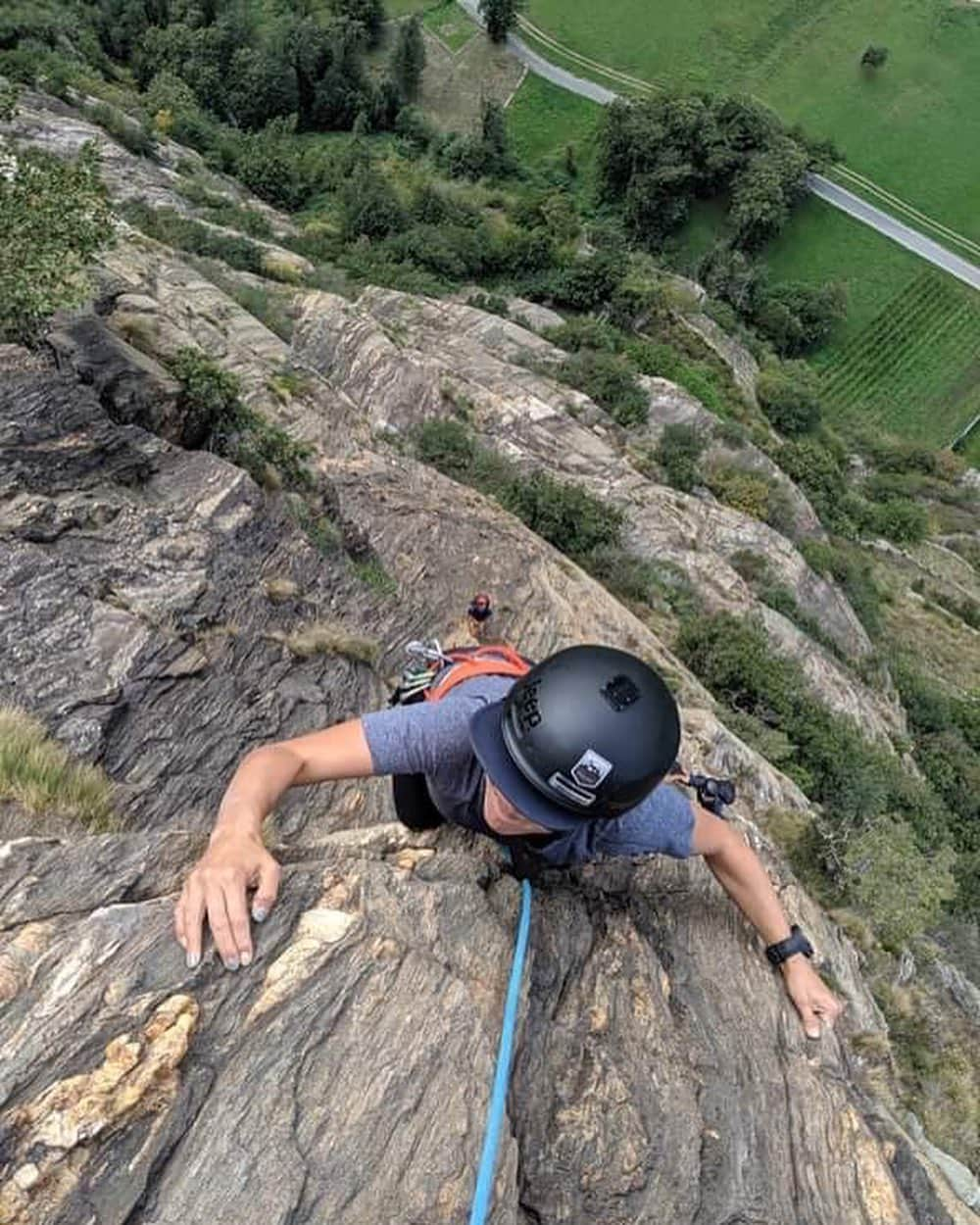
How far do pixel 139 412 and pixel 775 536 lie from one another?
2521cm

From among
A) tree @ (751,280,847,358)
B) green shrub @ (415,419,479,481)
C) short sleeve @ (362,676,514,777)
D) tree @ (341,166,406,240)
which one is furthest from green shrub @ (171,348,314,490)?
tree @ (751,280,847,358)

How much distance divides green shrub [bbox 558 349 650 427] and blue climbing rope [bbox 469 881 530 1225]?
33.1 metres

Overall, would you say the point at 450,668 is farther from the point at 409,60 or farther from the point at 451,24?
the point at 451,24

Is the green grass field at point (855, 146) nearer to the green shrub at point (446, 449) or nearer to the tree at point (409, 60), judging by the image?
the tree at point (409, 60)

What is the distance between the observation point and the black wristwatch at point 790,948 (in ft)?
20.6

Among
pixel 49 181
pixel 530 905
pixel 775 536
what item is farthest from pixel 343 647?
pixel 775 536

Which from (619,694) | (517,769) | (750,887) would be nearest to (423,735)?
(517,769)

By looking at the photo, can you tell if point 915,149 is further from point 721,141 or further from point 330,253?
point 330,253

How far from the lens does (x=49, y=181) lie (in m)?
12.3

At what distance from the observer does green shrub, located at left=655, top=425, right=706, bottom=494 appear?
3441 centimetres

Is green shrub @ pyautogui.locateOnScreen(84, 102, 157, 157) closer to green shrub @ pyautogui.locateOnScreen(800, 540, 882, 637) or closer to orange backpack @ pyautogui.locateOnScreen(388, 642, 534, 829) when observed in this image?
green shrub @ pyautogui.locateOnScreen(800, 540, 882, 637)

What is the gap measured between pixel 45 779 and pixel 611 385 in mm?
34565

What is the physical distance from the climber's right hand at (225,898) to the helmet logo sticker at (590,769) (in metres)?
1.64

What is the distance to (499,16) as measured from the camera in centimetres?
8231
